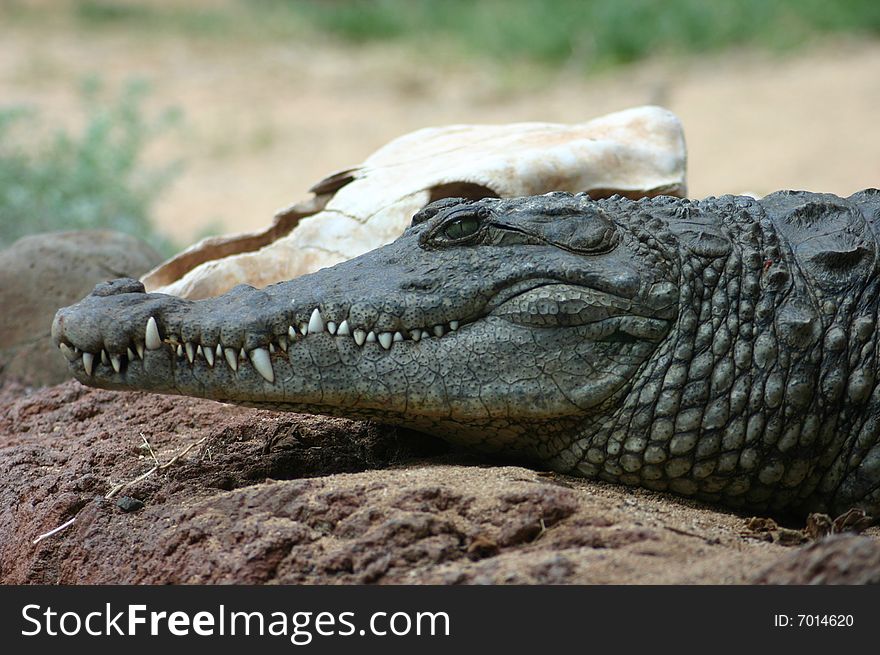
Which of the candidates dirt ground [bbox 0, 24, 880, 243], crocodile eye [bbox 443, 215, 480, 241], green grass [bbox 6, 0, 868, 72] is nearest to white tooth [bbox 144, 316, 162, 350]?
crocodile eye [bbox 443, 215, 480, 241]

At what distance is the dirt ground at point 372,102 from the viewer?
1080cm

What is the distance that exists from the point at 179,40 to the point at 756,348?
49.7 ft

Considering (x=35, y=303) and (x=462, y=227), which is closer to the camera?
(x=462, y=227)

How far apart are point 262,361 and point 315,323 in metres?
0.20

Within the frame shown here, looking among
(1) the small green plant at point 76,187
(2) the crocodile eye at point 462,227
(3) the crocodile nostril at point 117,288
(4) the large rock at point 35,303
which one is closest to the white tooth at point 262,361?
(3) the crocodile nostril at point 117,288

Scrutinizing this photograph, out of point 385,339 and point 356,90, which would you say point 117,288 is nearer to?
point 385,339

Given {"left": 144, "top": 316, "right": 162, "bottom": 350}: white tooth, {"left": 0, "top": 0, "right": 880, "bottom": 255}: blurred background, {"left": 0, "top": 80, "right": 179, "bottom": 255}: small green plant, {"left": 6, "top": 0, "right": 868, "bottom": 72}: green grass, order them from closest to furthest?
{"left": 144, "top": 316, "right": 162, "bottom": 350}: white tooth, {"left": 0, "top": 80, "right": 179, "bottom": 255}: small green plant, {"left": 0, "top": 0, "right": 880, "bottom": 255}: blurred background, {"left": 6, "top": 0, "right": 868, "bottom": 72}: green grass

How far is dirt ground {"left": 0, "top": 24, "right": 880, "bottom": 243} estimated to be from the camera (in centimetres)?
1080

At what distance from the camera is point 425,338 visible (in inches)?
129

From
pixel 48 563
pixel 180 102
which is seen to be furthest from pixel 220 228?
pixel 48 563

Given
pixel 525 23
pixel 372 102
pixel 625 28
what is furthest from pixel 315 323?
pixel 525 23

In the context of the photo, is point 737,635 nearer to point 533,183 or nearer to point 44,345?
point 533,183

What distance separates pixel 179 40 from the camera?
1672 centimetres

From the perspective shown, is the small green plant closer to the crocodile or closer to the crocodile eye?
the crocodile
